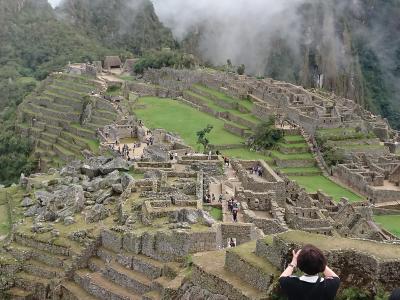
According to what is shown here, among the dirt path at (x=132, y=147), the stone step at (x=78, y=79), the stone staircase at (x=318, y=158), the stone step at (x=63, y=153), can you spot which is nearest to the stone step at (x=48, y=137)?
the stone step at (x=63, y=153)

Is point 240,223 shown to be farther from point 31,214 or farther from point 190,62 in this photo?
point 190,62

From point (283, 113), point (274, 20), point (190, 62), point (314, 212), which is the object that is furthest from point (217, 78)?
point (274, 20)

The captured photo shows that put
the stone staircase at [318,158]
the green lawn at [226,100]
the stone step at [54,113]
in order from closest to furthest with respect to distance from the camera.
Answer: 1. the stone staircase at [318,158]
2. the stone step at [54,113]
3. the green lawn at [226,100]

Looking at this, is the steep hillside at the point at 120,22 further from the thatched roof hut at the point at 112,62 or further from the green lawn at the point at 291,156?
the green lawn at the point at 291,156

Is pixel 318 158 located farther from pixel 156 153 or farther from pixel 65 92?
pixel 65 92

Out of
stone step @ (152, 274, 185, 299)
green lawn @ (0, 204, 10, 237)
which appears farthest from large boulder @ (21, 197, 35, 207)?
stone step @ (152, 274, 185, 299)

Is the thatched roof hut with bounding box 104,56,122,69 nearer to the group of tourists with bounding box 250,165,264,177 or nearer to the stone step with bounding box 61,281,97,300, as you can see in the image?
the group of tourists with bounding box 250,165,264,177

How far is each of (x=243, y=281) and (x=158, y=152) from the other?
23.3 metres

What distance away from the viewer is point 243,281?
55.4 feet

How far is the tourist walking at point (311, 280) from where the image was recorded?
1013 cm

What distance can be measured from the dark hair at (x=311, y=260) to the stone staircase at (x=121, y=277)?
9779 millimetres

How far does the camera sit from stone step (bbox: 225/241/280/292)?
16.1 meters

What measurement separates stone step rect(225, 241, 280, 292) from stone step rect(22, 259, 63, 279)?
9.36m

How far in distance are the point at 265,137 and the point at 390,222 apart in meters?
16.8
